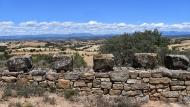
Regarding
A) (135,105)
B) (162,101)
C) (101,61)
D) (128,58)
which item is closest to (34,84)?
(101,61)

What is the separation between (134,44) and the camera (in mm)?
30484

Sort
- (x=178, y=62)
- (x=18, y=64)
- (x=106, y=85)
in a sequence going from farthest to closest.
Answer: (x=18, y=64) → (x=178, y=62) → (x=106, y=85)

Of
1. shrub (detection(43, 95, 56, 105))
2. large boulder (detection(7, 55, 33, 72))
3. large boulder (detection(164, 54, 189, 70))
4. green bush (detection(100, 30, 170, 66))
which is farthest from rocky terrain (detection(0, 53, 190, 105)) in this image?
green bush (detection(100, 30, 170, 66))

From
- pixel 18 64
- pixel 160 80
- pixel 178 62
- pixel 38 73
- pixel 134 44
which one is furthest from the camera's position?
pixel 134 44

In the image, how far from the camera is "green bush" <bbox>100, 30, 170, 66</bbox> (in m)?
28.3

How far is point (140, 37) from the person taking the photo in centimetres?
3244

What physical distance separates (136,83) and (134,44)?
61.3 feet

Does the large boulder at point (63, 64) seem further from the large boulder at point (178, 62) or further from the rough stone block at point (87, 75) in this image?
the large boulder at point (178, 62)

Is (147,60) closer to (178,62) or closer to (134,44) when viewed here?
(178,62)

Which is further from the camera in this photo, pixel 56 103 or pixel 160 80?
pixel 160 80

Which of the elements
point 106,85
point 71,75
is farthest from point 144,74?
point 71,75

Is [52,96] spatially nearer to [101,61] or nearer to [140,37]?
[101,61]

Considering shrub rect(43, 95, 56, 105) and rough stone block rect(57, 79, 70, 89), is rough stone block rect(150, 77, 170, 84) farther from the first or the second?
shrub rect(43, 95, 56, 105)

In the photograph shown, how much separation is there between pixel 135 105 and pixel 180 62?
7.56 ft
